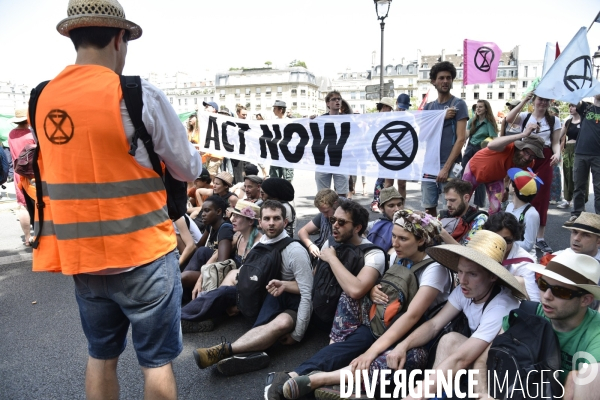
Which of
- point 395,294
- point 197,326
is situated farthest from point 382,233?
point 197,326

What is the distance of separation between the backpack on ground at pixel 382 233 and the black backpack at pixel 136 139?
8.20 feet

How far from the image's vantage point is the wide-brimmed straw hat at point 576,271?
2162mm

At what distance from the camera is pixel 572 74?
4.51 m

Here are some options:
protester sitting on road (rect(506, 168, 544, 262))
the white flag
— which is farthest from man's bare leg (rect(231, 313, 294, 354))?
the white flag

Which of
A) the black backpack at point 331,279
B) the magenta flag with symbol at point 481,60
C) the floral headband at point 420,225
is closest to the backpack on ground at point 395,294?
the floral headband at point 420,225

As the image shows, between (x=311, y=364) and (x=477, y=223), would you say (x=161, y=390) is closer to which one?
(x=311, y=364)

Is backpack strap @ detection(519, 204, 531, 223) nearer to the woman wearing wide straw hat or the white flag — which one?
the white flag

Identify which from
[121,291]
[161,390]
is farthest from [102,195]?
[161,390]

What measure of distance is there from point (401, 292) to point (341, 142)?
9.49 feet

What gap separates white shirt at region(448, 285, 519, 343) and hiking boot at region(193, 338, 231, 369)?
5.45 feet

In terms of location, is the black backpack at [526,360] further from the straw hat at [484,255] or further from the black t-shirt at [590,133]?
the black t-shirt at [590,133]

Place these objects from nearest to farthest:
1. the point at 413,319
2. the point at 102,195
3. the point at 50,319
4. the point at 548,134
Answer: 1. the point at 102,195
2. the point at 413,319
3. the point at 50,319
4. the point at 548,134

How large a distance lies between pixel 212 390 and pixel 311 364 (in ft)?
2.30

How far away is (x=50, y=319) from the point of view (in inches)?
167
